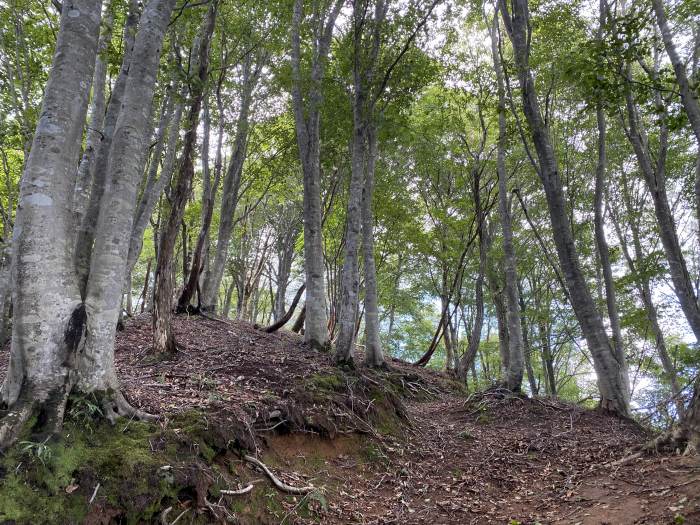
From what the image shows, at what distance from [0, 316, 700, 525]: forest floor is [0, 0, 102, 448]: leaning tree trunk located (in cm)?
46

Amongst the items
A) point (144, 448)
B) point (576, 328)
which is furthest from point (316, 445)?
point (576, 328)

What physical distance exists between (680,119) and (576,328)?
1434cm

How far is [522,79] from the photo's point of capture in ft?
28.1

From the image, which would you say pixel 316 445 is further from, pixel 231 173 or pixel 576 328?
pixel 576 328

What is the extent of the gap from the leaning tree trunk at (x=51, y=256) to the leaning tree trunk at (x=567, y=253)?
7861mm

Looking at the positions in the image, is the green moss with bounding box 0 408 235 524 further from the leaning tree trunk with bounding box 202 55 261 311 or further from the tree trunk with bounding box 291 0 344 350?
the leaning tree trunk with bounding box 202 55 261 311

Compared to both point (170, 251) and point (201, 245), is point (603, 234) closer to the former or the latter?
point (201, 245)

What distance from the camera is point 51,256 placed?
325 centimetres

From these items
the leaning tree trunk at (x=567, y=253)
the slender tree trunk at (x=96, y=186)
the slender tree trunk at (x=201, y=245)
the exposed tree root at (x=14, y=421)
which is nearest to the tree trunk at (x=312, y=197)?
the slender tree trunk at (x=201, y=245)

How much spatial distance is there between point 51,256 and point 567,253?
8.25m

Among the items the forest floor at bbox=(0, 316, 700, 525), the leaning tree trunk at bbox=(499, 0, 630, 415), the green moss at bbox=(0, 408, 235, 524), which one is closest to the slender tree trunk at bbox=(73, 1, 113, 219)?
the forest floor at bbox=(0, 316, 700, 525)

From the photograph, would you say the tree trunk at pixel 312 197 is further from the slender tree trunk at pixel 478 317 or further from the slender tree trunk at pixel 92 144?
the slender tree trunk at pixel 478 317

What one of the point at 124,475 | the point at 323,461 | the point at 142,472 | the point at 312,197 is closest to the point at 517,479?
the point at 323,461

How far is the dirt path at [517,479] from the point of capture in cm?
366
